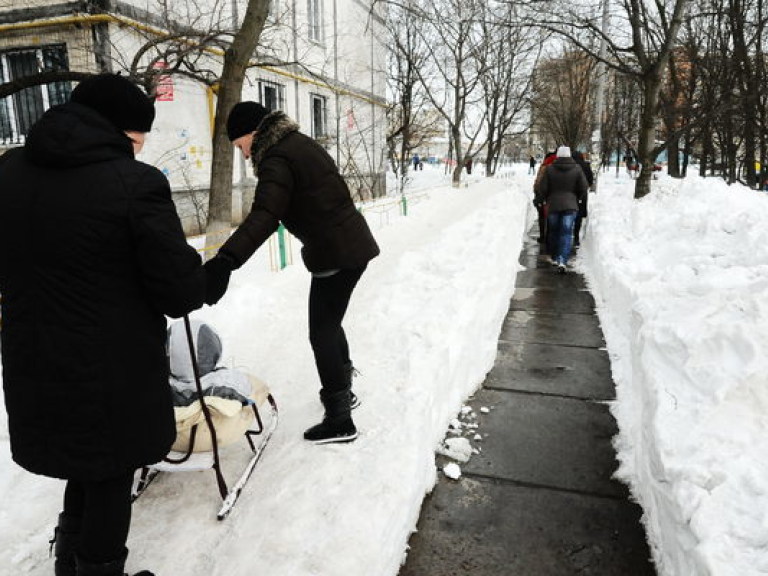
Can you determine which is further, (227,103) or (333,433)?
(227,103)

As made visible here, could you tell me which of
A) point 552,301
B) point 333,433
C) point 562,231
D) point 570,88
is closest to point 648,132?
point 562,231

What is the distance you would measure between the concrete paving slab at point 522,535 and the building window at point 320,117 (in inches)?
634

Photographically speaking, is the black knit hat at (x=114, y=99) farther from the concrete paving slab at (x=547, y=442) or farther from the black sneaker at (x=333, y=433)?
the concrete paving slab at (x=547, y=442)

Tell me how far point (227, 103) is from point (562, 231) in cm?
499

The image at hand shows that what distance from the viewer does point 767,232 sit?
215 inches

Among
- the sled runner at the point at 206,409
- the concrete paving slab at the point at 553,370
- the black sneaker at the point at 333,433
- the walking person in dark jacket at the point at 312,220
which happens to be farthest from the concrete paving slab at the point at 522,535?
the concrete paving slab at the point at 553,370

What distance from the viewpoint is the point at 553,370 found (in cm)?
488

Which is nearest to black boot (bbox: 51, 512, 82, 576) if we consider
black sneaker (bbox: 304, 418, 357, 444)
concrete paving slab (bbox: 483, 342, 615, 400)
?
black sneaker (bbox: 304, 418, 357, 444)

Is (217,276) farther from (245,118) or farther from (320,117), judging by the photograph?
(320,117)

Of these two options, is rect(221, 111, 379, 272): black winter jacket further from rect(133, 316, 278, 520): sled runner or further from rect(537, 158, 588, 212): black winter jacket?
rect(537, 158, 588, 212): black winter jacket

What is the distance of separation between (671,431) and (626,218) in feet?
25.7

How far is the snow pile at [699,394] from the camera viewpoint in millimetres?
2152

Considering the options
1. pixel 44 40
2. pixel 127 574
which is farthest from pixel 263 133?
pixel 44 40

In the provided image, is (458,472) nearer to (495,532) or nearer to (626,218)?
(495,532)
